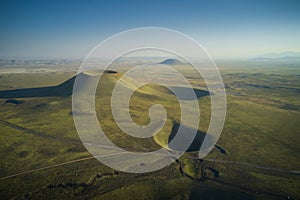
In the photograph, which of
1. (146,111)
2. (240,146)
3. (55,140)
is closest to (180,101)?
(146,111)

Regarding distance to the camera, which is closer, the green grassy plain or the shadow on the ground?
the green grassy plain

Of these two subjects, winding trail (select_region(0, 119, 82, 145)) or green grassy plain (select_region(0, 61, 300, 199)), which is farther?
winding trail (select_region(0, 119, 82, 145))

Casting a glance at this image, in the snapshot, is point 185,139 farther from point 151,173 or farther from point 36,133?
point 36,133

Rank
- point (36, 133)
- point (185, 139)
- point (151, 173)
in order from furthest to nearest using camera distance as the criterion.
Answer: point (36, 133) < point (185, 139) < point (151, 173)

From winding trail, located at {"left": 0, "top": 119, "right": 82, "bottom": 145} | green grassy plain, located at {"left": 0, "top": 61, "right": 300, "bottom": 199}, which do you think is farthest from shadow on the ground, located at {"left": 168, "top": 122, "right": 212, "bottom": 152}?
winding trail, located at {"left": 0, "top": 119, "right": 82, "bottom": 145}

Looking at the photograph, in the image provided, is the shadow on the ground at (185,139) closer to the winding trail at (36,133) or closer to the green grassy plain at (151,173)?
the green grassy plain at (151,173)

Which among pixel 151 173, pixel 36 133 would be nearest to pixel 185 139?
pixel 151 173

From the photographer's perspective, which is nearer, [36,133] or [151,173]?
[151,173]

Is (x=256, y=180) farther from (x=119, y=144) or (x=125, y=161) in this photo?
(x=119, y=144)

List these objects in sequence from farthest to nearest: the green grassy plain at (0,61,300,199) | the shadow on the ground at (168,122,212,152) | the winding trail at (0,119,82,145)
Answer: the winding trail at (0,119,82,145), the shadow on the ground at (168,122,212,152), the green grassy plain at (0,61,300,199)

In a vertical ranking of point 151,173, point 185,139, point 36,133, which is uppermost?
point 36,133

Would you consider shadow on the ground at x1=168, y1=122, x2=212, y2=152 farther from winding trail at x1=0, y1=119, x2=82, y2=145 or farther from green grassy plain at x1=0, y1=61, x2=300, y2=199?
winding trail at x1=0, y1=119, x2=82, y2=145

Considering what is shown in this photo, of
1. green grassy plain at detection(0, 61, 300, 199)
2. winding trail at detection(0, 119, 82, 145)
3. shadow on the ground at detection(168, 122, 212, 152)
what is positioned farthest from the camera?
winding trail at detection(0, 119, 82, 145)
